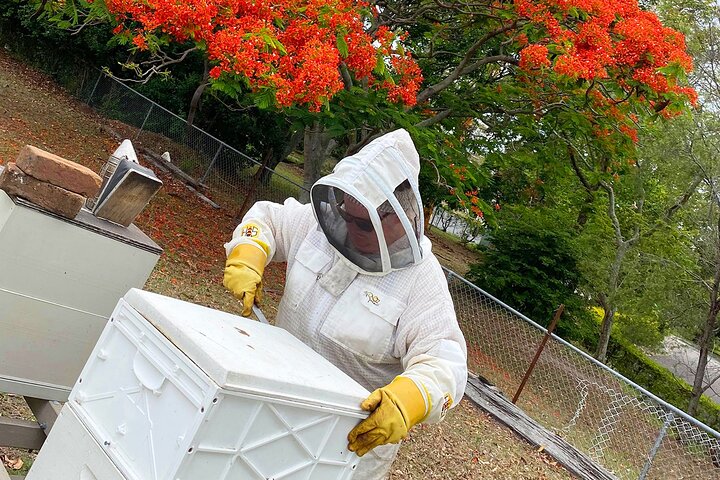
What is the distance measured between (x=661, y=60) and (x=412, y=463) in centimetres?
461

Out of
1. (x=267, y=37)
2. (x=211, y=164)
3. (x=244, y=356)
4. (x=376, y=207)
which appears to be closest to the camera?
(x=244, y=356)

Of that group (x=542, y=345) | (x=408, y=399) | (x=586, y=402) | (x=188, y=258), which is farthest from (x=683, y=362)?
(x=408, y=399)

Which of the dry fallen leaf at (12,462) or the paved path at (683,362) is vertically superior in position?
the paved path at (683,362)

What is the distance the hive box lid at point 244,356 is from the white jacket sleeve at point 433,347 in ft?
0.98

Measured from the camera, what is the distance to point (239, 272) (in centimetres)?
255

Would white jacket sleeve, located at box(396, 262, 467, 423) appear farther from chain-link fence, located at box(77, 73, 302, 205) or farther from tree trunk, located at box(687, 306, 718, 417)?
tree trunk, located at box(687, 306, 718, 417)

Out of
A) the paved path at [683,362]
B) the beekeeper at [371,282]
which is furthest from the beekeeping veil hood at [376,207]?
the paved path at [683,362]

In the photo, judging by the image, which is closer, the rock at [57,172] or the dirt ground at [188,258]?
the rock at [57,172]

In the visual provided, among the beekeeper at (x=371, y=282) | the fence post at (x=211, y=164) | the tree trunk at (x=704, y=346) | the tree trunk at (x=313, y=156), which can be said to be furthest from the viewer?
the fence post at (x=211, y=164)

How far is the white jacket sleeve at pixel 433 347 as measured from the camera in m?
2.18

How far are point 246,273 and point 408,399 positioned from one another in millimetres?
894

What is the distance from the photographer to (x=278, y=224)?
9.38 feet

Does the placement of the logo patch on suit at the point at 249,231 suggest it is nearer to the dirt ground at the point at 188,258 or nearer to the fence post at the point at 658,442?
the dirt ground at the point at 188,258

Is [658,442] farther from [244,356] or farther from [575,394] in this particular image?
[244,356]
